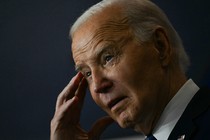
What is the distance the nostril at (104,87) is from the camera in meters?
1.41

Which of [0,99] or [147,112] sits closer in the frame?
[147,112]

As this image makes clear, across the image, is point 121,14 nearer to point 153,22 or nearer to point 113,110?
point 153,22

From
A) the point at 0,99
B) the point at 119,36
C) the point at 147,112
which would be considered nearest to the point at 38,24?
the point at 0,99

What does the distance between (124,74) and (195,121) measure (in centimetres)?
28

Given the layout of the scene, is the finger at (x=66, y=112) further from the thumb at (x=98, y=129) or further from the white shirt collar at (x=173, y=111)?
the white shirt collar at (x=173, y=111)

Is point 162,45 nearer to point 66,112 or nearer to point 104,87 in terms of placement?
point 104,87

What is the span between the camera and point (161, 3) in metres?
2.12

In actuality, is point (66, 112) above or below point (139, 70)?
below

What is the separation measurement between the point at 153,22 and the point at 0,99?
1071 millimetres

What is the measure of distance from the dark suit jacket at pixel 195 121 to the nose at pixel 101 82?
262 mm

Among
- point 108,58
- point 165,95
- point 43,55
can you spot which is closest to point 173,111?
point 165,95

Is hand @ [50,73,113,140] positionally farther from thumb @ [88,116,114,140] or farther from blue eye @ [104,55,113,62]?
blue eye @ [104,55,113,62]

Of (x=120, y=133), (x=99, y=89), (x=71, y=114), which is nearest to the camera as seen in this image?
(x=99, y=89)

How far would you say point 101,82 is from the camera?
142cm
